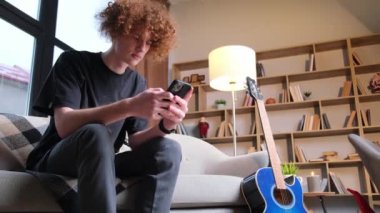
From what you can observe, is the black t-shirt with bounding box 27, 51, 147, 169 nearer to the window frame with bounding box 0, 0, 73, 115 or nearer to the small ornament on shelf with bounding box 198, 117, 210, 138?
the window frame with bounding box 0, 0, 73, 115

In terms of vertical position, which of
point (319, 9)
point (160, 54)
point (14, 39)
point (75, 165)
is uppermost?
point (319, 9)

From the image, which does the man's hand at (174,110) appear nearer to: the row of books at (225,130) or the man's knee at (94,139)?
the man's knee at (94,139)

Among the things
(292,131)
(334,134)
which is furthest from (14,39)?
(334,134)

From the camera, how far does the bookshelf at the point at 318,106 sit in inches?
121

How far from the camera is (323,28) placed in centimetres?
353

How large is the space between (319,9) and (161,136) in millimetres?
3152

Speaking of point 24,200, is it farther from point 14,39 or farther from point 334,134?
point 334,134

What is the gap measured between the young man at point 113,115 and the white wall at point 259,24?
2.61 m

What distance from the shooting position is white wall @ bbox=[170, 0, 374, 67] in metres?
3.51

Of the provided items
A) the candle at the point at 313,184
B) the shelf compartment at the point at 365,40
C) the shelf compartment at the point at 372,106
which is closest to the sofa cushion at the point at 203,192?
the candle at the point at 313,184

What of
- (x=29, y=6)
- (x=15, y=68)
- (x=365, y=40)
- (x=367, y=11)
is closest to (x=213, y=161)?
(x=15, y=68)

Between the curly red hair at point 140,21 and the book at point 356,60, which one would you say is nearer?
the curly red hair at point 140,21

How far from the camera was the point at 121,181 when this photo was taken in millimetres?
1018

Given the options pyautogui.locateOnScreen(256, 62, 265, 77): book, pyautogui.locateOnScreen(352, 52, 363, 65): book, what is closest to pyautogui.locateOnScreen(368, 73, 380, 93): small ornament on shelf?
pyautogui.locateOnScreen(352, 52, 363, 65): book
